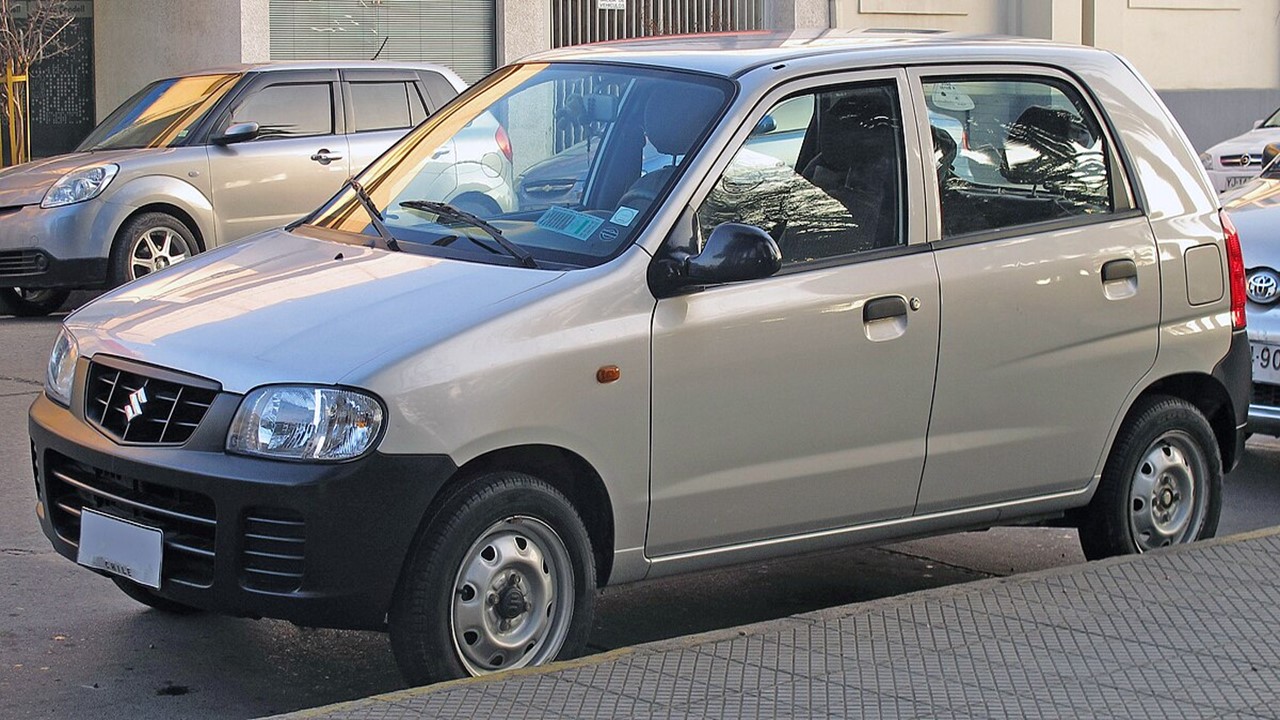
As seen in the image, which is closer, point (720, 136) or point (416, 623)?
point (416, 623)

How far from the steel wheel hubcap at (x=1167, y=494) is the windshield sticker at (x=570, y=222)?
2.18 m

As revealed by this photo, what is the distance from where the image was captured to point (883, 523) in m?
5.46

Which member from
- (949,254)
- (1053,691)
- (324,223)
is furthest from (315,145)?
(1053,691)

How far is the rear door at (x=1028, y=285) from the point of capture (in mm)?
5504

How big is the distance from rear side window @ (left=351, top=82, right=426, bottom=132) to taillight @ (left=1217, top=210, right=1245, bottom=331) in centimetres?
779

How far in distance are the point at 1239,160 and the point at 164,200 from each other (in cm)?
1237

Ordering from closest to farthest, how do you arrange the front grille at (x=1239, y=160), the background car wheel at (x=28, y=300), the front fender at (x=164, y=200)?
the front fender at (x=164, y=200), the background car wheel at (x=28, y=300), the front grille at (x=1239, y=160)

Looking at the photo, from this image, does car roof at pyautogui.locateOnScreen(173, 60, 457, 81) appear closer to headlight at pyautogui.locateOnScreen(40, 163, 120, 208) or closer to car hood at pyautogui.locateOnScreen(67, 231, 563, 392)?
headlight at pyautogui.locateOnScreen(40, 163, 120, 208)

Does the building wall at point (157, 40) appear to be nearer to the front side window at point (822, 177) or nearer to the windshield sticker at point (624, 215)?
the front side window at point (822, 177)

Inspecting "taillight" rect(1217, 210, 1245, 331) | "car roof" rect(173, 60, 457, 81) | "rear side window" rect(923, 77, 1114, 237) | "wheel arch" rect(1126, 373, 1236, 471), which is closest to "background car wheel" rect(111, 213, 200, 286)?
"car roof" rect(173, 60, 457, 81)

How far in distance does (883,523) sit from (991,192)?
1.10 metres

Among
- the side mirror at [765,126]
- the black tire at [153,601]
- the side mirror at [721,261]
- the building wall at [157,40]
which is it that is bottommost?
the black tire at [153,601]

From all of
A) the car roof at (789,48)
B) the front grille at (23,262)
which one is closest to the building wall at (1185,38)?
the front grille at (23,262)

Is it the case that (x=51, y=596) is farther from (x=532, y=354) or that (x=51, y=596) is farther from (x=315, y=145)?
(x=315, y=145)
